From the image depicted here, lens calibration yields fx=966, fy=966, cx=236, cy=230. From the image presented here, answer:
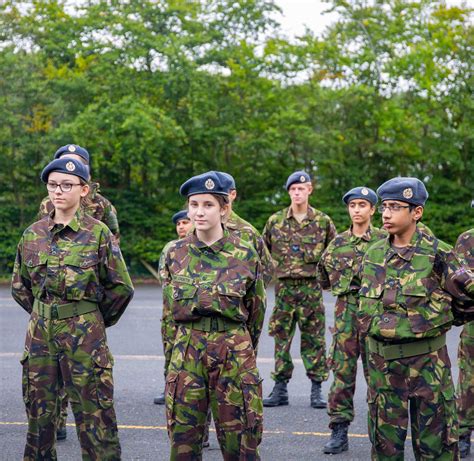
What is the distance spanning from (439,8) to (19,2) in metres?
11.1

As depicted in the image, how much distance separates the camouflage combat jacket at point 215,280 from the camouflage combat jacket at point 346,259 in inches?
101

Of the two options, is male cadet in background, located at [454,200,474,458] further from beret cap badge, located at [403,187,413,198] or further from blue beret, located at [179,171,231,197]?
blue beret, located at [179,171,231,197]

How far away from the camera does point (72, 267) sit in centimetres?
645

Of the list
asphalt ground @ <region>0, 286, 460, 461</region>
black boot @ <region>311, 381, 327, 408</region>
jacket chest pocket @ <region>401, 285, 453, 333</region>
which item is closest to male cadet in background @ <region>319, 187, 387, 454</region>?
asphalt ground @ <region>0, 286, 460, 461</region>

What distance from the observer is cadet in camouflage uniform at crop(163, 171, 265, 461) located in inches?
227

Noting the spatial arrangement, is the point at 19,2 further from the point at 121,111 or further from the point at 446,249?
the point at 446,249

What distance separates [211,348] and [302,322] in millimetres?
4381

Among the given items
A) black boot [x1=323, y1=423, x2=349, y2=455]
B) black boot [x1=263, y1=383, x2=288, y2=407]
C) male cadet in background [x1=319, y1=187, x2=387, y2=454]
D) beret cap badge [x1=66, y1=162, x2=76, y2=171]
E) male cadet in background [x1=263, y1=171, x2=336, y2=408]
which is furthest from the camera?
male cadet in background [x1=263, y1=171, x2=336, y2=408]

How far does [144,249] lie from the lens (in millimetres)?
24375

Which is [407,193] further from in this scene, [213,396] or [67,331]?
[67,331]

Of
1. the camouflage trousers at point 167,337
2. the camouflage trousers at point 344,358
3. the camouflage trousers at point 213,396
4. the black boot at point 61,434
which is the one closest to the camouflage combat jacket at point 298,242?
the camouflage trousers at point 344,358

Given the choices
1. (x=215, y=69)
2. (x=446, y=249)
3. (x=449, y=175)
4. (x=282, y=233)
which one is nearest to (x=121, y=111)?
(x=215, y=69)

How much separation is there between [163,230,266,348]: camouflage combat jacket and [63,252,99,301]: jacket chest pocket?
64 centimetres

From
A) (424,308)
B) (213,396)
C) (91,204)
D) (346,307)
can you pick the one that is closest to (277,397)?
(346,307)
